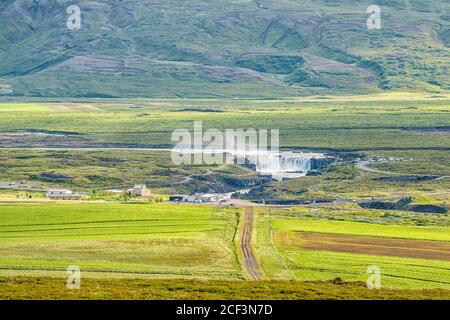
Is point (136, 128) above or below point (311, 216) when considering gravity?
above

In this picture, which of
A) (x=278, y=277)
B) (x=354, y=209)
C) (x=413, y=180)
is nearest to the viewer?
(x=278, y=277)

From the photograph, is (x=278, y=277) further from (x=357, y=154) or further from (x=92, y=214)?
(x=357, y=154)

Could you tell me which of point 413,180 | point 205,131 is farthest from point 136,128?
point 413,180

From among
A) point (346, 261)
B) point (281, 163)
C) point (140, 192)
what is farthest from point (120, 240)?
point (281, 163)

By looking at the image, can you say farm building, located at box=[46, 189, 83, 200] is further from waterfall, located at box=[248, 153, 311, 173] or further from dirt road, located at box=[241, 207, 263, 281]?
waterfall, located at box=[248, 153, 311, 173]

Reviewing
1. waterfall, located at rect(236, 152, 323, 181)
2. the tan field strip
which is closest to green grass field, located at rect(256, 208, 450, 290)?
the tan field strip
